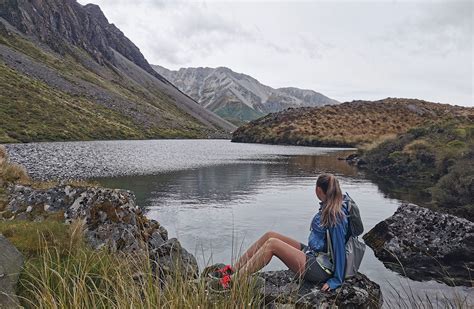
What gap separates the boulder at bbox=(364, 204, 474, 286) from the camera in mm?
12336

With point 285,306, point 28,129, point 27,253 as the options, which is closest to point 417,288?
point 285,306

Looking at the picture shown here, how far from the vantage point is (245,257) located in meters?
8.09

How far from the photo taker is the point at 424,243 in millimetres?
13500

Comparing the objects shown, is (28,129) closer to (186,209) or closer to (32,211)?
(186,209)

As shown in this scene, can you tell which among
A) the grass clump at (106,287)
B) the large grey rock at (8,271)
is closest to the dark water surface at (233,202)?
the grass clump at (106,287)

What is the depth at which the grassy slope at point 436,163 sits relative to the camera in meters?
21.5

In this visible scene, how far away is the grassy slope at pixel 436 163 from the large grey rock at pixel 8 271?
17916mm

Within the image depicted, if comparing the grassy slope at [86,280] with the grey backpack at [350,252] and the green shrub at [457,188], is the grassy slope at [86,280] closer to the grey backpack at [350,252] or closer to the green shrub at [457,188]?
the grey backpack at [350,252]

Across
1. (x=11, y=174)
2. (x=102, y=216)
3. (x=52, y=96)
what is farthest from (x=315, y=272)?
(x=52, y=96)

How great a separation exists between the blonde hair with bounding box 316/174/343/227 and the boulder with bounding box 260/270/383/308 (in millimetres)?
1269

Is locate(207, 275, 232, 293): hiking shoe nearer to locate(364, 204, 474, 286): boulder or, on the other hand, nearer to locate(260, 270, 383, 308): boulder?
locate(260, 270, 383, 308): boulder

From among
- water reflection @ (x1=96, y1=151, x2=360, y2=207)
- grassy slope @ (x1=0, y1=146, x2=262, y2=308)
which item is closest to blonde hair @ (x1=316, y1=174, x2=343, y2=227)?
grassy slope @ (x1=0, y1=146, x2=262, y2=308)

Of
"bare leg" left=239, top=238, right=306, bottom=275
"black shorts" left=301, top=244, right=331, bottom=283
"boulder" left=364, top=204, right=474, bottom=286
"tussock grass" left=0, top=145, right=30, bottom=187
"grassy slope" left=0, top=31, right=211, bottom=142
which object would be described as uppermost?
"grassy slope" left=0, top=31, right=211, bottom=142

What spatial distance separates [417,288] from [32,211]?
1108 cm
